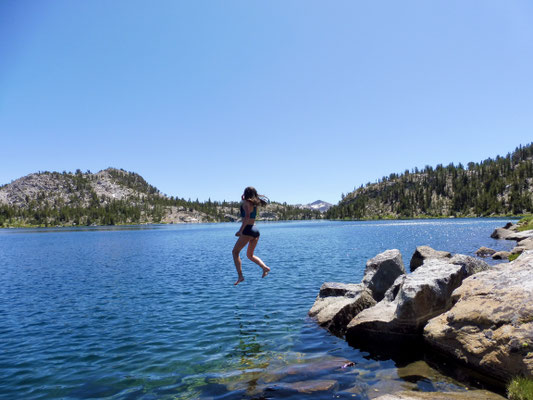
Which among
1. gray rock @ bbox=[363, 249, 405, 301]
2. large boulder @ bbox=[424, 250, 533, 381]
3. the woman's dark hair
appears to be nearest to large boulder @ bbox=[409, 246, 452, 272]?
gray rock @ bbox=[363, 249, 405, 301]

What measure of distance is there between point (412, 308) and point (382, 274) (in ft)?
20.8

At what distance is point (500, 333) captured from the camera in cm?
897

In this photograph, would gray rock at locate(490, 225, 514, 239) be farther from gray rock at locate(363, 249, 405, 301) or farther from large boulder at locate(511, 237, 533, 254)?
gray rock at locate(363, 249, 405, 301)

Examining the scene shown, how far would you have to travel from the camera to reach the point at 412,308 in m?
12.4

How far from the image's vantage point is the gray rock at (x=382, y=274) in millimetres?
18234

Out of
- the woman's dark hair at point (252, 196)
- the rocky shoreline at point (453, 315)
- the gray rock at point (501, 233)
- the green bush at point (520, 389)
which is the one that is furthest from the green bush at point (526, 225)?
the woman's dark hair at point (252, 196)

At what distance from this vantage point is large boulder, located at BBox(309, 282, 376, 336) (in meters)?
14.8

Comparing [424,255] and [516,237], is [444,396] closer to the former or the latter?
[424,255]

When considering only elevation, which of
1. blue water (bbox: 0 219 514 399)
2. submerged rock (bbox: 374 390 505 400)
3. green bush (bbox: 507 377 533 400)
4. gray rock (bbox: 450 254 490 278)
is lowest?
blue water (bbox: 0 219 514 399)

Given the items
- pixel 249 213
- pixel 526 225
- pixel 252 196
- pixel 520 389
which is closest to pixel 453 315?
pixel 520 389

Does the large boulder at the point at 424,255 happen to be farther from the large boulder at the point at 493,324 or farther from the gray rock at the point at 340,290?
the large boulder at the point at 493,324

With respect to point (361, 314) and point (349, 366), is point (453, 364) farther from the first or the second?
point (361, 314)

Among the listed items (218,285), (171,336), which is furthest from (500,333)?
(218,285)

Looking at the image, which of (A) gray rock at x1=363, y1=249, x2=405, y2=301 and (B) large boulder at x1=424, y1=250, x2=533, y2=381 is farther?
(A) gray rock at x1=363, y1=249, x2=405, y2=301
